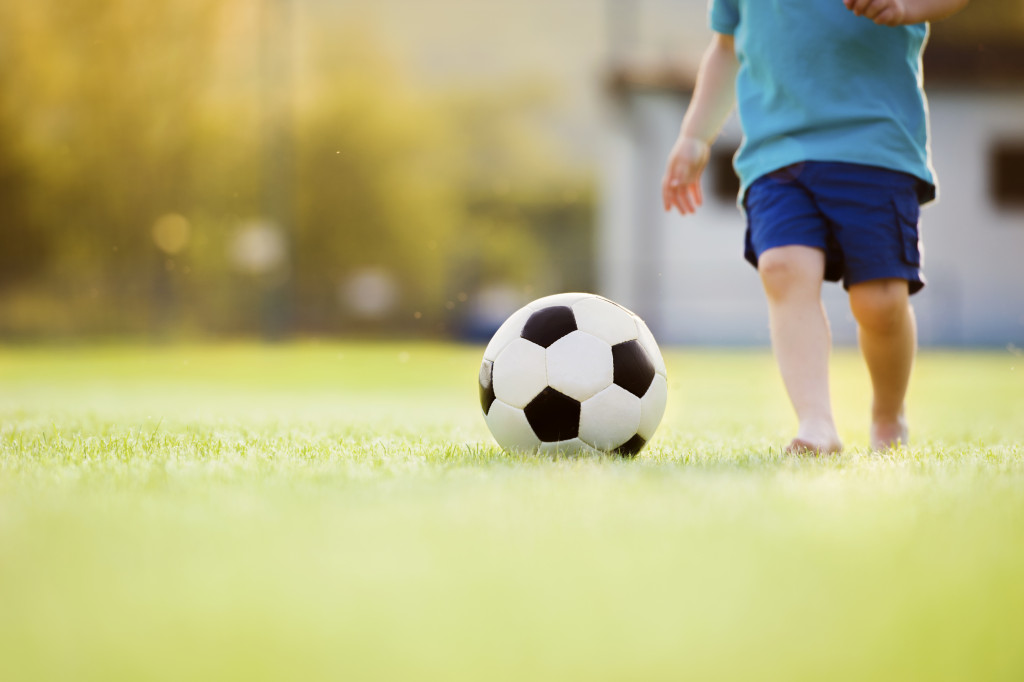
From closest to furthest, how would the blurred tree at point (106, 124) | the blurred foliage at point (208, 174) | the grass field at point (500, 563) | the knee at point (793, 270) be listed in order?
the grass field at point (500, 563) → the knee at point (793, 270) → the blurred foliage at point (208, 174) → the blurred tree at point (106, 124)

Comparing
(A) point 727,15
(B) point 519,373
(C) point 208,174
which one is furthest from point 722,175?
(C) point 208,174

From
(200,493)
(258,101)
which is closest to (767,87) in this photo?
(200,493)

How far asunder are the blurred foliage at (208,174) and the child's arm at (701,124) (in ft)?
47.5

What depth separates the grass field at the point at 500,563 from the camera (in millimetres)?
1076

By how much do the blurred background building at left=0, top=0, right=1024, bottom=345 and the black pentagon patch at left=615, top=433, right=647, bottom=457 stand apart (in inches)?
487

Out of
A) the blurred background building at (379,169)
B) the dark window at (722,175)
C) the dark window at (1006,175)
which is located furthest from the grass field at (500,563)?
the dark window at (1006,175)

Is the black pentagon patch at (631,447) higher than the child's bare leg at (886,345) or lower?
lower

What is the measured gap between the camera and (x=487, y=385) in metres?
2.72

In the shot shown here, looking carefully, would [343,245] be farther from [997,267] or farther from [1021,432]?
[1021,432]

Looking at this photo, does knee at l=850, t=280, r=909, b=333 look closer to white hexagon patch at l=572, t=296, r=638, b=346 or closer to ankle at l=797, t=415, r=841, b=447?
ankle at l=797, t=415, r=841, b=447

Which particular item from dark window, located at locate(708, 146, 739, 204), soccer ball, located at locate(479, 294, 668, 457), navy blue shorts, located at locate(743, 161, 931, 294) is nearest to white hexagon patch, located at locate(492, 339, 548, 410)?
soccer ball, located at locate(479, 294, 668, 457)

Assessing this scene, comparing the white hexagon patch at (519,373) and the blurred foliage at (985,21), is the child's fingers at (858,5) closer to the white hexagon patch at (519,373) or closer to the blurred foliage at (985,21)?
the white hexagon patch at (519,373)

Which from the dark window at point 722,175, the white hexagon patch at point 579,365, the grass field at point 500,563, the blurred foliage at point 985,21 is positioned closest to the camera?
the grass field at point 500,563

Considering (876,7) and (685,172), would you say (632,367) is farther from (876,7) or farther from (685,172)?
(876,7)
